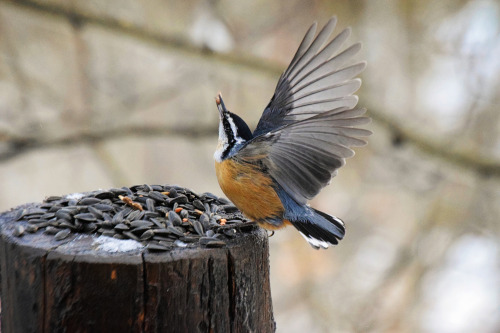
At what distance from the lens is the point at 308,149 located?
115 inches

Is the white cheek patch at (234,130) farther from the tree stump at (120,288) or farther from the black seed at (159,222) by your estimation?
the tree stump at (120,288)

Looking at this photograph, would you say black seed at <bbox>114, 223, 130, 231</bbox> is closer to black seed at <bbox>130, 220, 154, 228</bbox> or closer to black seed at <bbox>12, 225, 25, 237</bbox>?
black seed at <bbox>130, 220, 154, 228</bbox>

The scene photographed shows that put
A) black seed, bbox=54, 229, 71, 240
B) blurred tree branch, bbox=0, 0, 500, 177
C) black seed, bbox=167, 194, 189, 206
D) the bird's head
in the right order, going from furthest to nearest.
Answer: blurred tree branch, bbox=0, 0, 500, 177 → the bird's head → black seed, bbox=167, 194, 189, 206 → black seed, bbox=54, 229, 71, 240

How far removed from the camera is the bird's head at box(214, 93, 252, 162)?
334cm

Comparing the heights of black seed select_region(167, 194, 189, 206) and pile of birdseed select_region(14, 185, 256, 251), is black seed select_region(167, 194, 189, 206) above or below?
above

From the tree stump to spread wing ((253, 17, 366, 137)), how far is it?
104 centimetres

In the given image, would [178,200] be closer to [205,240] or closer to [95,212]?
[95,212]

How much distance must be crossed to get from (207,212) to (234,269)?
25.8 inches

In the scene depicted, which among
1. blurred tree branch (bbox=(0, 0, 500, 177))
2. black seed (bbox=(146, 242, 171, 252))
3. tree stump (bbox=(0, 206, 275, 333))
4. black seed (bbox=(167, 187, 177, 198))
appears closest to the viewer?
tree stump (bbox=(0, 206, 275, 333))

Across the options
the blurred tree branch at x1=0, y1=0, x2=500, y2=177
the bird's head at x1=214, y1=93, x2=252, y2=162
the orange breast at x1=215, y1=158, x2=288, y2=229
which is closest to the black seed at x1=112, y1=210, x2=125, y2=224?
the orange breast at x1=215, y1=158, x2=288, y2=229

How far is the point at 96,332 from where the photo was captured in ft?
6.96

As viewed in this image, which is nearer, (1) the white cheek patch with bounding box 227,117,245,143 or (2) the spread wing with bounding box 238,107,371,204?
(2) the spread wing with bounding box 238,107,371,204

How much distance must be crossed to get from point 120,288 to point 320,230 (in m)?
1.26

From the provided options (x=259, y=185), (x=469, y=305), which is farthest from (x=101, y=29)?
(x=469, y=305)
